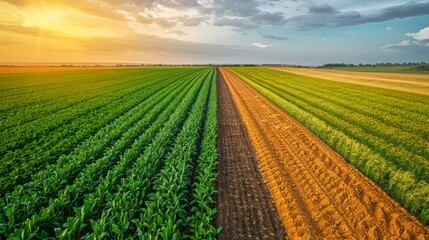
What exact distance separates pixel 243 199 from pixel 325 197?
8.50 feet

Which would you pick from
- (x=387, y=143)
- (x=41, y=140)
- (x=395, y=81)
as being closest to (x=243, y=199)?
(x=387, y=143)

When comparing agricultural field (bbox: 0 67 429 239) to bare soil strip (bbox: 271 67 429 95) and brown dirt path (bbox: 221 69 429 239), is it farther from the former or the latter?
bare soil strip (bbox: 271 67 429 95)

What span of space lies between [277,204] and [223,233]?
217 centimetres

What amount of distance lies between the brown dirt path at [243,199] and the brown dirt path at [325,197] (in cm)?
32

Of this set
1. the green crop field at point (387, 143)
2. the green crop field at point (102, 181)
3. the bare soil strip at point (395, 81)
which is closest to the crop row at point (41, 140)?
the green crop field at point (102, 181)

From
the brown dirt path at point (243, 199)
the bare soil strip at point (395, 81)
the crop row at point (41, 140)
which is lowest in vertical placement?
the bare soil strip at point (395, 81)

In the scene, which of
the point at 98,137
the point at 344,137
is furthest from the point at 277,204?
the point at 98,137

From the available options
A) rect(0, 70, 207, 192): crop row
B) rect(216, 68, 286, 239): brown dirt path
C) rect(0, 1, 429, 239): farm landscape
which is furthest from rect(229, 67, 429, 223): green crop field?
rect(0, 70, 207, 192): crop row

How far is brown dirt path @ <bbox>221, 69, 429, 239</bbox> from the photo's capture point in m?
6.14

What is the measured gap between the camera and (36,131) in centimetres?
1276

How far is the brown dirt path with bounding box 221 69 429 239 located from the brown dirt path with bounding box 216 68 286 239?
1.05ft

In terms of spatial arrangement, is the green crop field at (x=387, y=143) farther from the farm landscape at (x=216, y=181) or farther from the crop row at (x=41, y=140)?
the crop row at (x=41, y=140)

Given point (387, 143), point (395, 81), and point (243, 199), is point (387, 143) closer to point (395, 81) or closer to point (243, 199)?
point (243, 199)

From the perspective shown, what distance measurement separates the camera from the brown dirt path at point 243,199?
615cm
